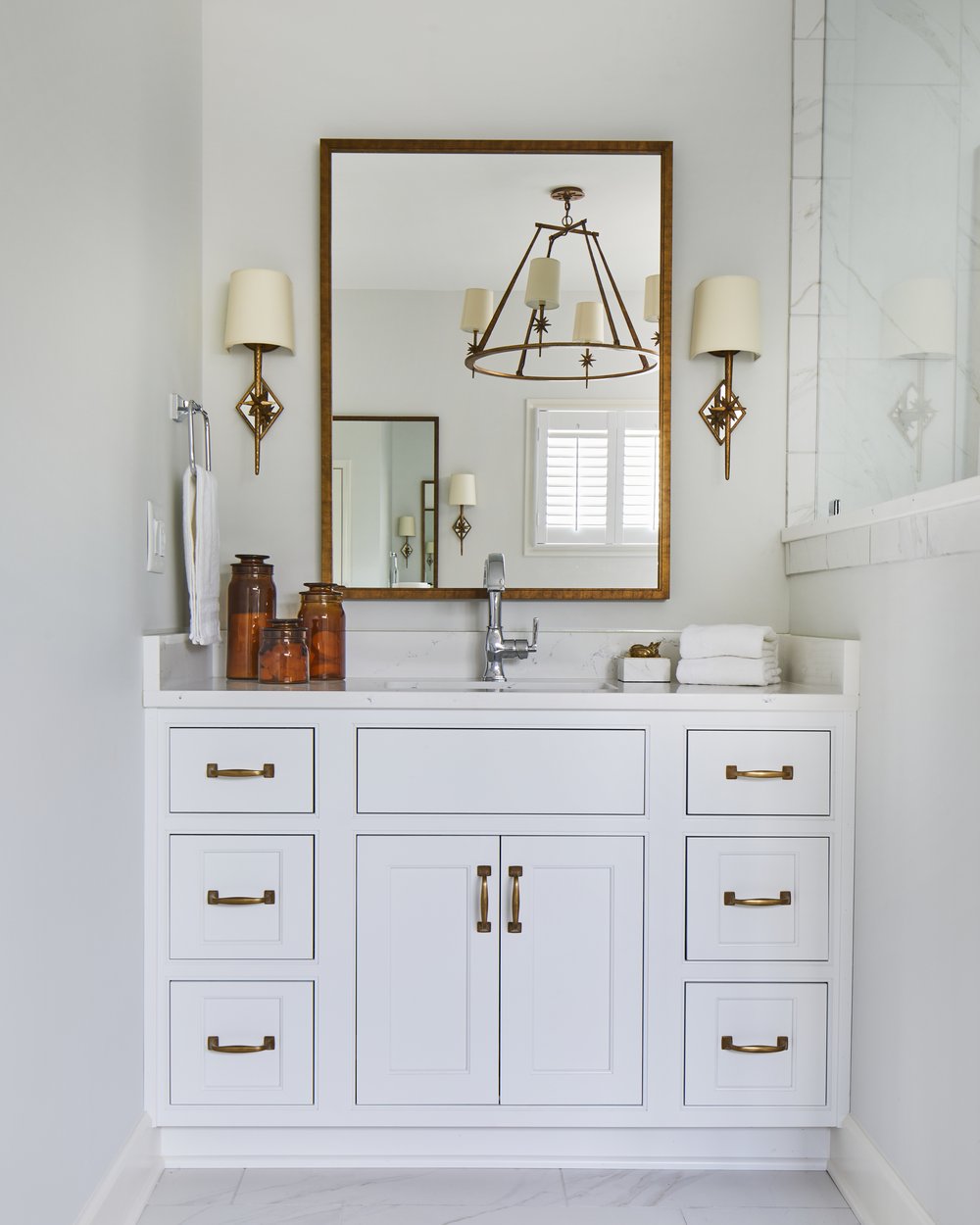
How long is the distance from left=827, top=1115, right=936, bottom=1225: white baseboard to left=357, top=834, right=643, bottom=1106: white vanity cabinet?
0.39m

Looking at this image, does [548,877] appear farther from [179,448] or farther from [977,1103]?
[179,448]

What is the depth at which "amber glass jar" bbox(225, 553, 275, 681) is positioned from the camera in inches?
86.5

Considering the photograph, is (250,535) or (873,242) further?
(250,535)

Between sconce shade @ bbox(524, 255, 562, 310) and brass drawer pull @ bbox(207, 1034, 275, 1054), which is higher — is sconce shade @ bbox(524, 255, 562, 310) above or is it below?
above

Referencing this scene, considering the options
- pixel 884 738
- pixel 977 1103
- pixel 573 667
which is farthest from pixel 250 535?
pixel 977 1103

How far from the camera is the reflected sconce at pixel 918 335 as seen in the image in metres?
1.69

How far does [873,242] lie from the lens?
2.06 metres

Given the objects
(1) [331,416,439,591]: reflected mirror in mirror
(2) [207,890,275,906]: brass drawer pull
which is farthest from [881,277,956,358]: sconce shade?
(2) [207,890,275,906]: brass drawer pull

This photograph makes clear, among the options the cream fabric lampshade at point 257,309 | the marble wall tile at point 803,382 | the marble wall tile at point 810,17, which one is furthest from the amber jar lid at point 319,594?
the marble wall tile at point 810,17

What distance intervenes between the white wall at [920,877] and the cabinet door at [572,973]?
0.41 metres

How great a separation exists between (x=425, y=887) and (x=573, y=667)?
2.31 feet

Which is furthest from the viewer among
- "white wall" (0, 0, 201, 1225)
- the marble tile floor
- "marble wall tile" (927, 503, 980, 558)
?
the marble tile floor

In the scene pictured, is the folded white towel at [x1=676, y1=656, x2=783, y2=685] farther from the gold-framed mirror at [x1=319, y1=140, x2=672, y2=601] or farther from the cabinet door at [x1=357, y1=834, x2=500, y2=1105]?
the cabinet door at [x1=357, y1=834, x2=500, y2=1105]

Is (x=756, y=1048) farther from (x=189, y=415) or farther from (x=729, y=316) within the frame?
(x=189, y=415)
